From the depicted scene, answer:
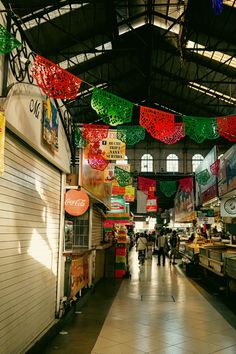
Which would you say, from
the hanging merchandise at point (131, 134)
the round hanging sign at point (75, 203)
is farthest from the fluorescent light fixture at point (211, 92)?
the round hanging sign at point (75, 203)

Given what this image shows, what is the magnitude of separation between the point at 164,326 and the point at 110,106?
14.2 feet

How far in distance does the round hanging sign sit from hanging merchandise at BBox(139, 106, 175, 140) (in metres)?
2.06

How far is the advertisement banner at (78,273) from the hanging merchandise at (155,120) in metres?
3.40

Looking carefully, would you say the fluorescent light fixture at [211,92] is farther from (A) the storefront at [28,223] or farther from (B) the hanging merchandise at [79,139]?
(A) the storefront at [28,223]

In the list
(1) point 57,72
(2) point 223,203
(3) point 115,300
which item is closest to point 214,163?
(2) point 223,203

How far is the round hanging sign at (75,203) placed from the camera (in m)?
6.95

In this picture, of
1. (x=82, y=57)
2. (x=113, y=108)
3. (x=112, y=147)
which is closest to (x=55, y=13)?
(x=82, y=57)

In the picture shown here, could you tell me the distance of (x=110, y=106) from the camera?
6.22 m

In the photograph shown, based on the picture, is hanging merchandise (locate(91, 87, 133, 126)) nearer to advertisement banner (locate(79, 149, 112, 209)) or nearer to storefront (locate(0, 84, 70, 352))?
storefront (locate(0, 84, 70, 352))

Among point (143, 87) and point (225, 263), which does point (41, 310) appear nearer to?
point (225, 263)

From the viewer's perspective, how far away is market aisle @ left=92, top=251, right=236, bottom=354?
16.7ft

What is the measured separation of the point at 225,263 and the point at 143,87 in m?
20.2

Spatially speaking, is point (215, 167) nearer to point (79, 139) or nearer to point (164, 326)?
point (79, 139)

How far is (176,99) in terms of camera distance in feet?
84.4
